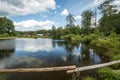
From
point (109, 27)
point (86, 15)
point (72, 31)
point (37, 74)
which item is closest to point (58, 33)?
point (72, 31)

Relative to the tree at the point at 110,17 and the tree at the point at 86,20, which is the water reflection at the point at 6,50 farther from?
the tree at the point at 86,20

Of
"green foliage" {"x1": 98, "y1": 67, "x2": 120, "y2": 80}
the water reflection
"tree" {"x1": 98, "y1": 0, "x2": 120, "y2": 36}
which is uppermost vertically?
"tree" {"x1": 98, "y1": 0, "x2": 120, "y2": 36}

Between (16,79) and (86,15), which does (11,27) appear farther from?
(16,79)

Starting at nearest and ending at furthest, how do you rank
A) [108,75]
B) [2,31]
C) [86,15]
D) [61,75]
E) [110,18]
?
[108,75]
[61,75]
[110,18]
[86,15]
[2,31]

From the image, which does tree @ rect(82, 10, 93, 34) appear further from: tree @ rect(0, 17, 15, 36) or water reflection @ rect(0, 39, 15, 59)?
tree @ rect(0, 17, 15, 36)

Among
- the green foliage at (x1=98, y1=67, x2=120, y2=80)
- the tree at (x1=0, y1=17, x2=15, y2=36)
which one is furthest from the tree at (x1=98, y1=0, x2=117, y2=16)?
the tree at (x1=0, y1=17, x2=15, y2=36)

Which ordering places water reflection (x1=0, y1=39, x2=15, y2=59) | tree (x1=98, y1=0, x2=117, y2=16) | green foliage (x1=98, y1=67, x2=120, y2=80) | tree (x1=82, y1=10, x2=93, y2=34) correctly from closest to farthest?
green foliage (x1=98, y1=67, x2=120, y2=80) < water reflection (x1=0, y1=39, x2=15, y2=59) < tree (x1=98, y1=0, x2=117, y2=16) < tree (x1=82, y1=10, x2=93, y2=34)

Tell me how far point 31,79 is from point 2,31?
79.3m

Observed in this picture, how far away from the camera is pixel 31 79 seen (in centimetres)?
972

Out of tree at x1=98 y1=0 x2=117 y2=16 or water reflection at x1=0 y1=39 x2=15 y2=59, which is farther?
tree at x1=98 y1=0 x2=117 y2=16

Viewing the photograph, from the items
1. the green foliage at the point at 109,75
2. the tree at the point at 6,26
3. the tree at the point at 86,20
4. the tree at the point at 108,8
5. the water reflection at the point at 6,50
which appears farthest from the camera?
the tree at the point at 6,26

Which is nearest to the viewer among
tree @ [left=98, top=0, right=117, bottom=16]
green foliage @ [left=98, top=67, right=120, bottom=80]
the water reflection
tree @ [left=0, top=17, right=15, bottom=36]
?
green foliage @ [left=98, top=67, right=120, bottom=80]

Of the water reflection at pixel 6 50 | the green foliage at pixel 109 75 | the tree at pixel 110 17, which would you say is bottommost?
the water reflection at pixel 6 50

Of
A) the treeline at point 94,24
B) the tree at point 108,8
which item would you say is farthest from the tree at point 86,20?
the tree at point 108,8
